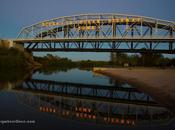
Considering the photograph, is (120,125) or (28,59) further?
(28,59)

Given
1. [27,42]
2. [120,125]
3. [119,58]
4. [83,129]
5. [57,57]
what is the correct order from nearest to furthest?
[83,129] < [120,125] < [27,42] < [119,58] < [57,57]

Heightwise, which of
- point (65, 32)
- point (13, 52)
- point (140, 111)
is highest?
point (65, 32)

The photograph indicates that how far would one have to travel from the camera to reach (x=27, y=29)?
107500 mm

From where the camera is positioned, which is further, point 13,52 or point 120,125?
point 13,52

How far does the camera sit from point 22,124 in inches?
559

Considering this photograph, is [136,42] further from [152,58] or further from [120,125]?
[120,125]

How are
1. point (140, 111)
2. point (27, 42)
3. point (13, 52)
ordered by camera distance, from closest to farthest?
point (140, 111)
point (13, 52)
point (27, 42)

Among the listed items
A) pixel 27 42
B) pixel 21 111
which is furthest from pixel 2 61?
pixel 21 111

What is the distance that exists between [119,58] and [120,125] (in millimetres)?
129359

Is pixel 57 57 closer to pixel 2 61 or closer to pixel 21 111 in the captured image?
pixel 2 61

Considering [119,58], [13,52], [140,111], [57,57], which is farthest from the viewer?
[57,57]

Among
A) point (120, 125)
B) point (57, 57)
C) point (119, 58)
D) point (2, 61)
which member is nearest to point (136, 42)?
point (2, 61)

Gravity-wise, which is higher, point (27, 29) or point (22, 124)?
point (27, 29)

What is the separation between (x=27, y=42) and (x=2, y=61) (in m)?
24.4
